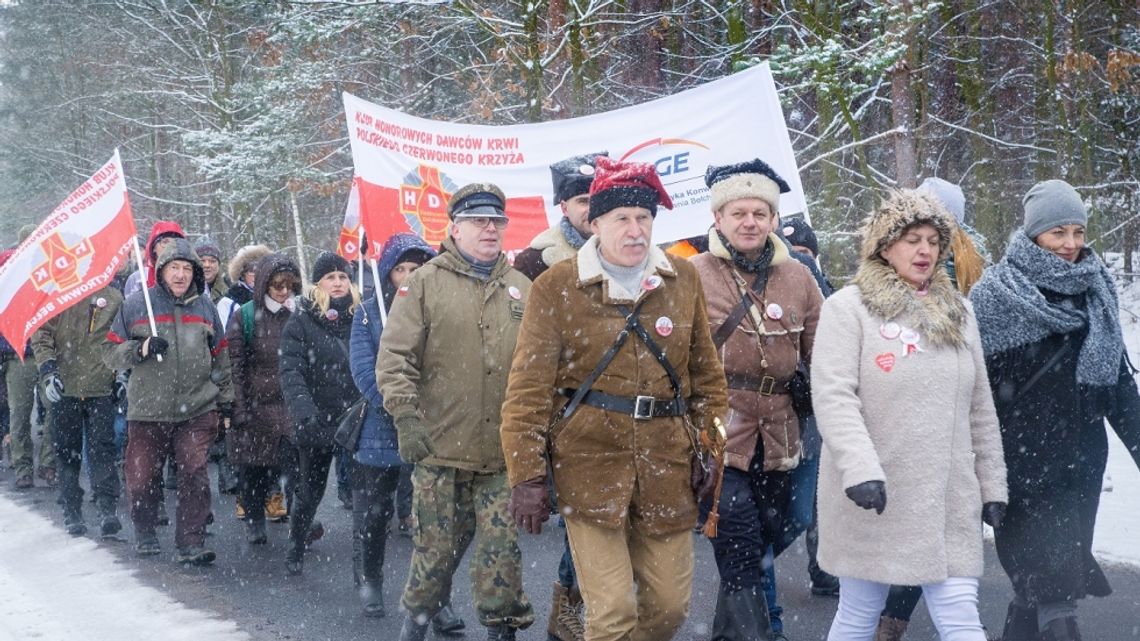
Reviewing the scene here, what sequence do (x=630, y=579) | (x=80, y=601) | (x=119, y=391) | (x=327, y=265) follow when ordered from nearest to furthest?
1. (x=630, y=579)
2. (x=80, y=601)
3. (x=327, y=265)
4. (x=119, y=391)

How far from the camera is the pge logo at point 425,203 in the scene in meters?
7.75

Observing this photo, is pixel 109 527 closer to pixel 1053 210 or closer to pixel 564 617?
pixel 564 617

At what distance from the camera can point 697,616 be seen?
6.00m

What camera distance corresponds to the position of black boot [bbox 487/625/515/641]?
5.01m

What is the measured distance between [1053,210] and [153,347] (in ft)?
17.7

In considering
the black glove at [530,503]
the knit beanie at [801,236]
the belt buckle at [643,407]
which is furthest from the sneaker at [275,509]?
the belt buckle at [643,407]

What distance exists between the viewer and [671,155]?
26.7ft

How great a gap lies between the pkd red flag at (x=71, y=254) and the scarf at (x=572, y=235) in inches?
149

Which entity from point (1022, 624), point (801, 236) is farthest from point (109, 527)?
point (1022, 624)

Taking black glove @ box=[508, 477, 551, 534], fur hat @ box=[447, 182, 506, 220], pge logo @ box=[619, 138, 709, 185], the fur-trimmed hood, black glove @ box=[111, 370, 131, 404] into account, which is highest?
pge logo @ box=[619, 138, 709, 185]

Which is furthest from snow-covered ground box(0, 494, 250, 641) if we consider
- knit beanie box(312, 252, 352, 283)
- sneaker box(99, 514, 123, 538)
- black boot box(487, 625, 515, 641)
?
knit beanie box(312, 252, 352, 283)

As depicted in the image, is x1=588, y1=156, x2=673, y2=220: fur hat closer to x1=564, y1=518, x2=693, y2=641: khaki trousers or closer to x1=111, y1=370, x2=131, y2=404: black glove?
x1=564, y1=518, x2=693, y2=641: khaki trousers

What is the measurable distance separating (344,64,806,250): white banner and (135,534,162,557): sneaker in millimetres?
2546

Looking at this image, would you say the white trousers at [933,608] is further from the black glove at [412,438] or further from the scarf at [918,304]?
the black glove at [412,438]
